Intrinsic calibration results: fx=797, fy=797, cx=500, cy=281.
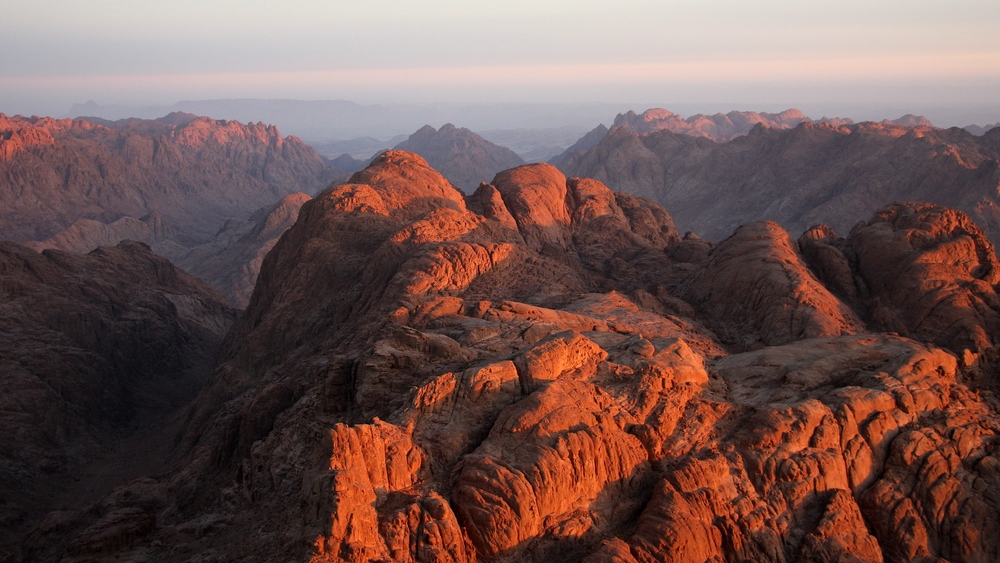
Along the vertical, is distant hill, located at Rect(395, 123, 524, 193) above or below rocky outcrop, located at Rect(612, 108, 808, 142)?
below

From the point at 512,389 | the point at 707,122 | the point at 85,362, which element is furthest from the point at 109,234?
the point at 707,122

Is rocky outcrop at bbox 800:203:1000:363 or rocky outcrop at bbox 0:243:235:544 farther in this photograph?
rocky outcrop at bbox 0:243:235:544

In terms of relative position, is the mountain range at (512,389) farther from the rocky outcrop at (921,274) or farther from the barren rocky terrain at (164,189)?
the barren rocky terrain at (164,189)

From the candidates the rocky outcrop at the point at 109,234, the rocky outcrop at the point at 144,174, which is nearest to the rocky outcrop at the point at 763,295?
the rocky outcrop at the point at 109,234

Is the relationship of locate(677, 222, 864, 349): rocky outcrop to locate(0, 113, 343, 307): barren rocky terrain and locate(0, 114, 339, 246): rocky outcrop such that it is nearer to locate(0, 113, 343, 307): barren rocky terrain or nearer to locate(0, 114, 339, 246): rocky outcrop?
locate(0, 113, 343, 307): barren rocky terrain

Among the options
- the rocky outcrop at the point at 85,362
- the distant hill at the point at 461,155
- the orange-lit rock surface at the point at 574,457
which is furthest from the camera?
the distant hill at the point at 461,155

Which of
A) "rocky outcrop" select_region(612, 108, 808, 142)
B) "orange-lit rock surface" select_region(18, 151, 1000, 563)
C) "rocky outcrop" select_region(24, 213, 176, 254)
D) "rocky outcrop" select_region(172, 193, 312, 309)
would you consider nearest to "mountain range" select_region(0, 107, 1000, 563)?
"orange-lit rock surface" select_region(18, 151, 1000, 563)

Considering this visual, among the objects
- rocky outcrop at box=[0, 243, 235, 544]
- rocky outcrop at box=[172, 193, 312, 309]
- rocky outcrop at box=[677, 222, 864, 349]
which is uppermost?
rocky outcrop at box=[677, 222, 864, 349]
